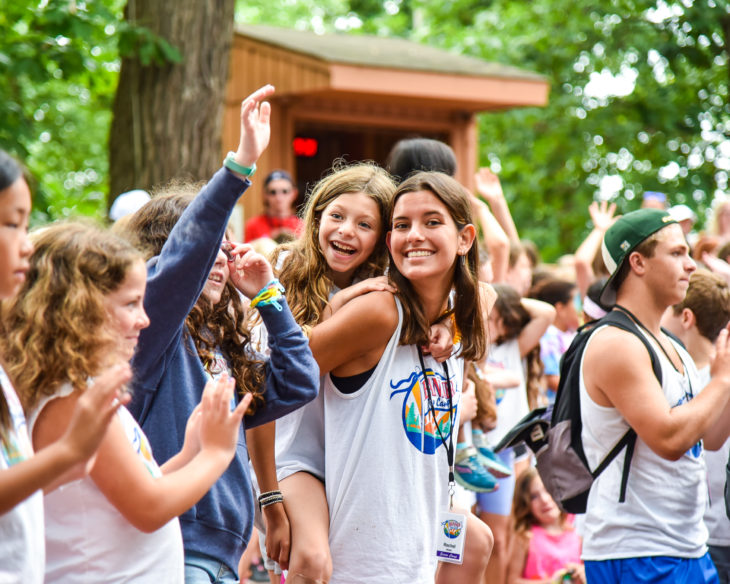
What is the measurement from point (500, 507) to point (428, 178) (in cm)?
303

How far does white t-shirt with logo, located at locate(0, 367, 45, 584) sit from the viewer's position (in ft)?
7.14

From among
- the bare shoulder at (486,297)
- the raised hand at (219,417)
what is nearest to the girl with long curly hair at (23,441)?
the raised hand at (219,417)

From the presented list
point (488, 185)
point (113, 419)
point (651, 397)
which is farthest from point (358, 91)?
point (113, 419)

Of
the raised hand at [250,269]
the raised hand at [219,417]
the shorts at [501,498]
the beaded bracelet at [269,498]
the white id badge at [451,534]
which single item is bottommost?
the shorts at [501,498]

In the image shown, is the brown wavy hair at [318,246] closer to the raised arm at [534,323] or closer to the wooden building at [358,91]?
the raised arm at [534,323]

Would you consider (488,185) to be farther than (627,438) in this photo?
Yes

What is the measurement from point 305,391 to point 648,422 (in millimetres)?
1392

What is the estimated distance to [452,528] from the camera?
369 cm

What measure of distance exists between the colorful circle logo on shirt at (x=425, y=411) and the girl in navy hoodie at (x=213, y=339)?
1.37 ft

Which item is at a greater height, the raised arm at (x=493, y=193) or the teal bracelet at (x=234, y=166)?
the raised arm at (x=493, y=193)

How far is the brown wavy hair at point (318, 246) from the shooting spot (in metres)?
3.77

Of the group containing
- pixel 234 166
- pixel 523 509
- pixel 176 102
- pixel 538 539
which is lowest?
pixel 538 539

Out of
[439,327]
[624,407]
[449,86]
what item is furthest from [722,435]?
[449,86]

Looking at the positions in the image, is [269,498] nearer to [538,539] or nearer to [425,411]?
[425,411]
